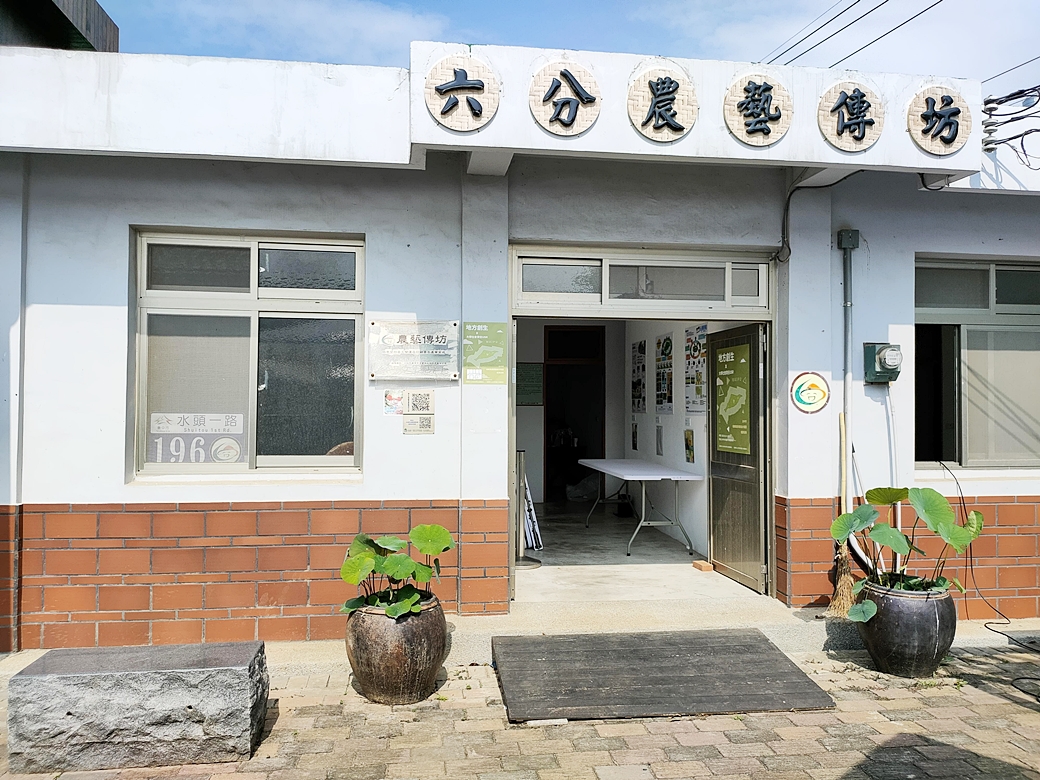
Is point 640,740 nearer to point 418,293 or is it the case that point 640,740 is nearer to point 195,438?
point 418,293

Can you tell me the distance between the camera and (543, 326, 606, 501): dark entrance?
38.1ft

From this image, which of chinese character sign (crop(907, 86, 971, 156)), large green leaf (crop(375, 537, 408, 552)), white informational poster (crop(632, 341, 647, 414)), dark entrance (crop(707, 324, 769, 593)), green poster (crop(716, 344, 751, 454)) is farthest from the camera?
white informational poster (crop(632, 341, 647, 414))

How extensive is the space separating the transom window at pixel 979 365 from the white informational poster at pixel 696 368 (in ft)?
5.92

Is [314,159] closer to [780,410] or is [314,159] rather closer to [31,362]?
[31,362]

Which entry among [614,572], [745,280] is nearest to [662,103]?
[745,280]

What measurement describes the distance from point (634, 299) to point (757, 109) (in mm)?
1460

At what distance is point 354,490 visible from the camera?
5.05 meters

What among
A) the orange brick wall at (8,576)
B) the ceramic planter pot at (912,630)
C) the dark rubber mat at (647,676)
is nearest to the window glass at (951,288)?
the ceramic planter pot at (912,630)

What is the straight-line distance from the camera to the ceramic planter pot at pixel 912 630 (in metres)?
4.63

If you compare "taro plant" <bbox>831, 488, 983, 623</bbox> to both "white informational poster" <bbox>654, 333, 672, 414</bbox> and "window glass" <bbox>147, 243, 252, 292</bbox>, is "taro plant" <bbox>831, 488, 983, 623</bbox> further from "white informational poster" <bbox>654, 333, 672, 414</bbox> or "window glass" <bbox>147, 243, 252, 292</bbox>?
"window glass" <bbox>147, 243, 252, 292</bbox>

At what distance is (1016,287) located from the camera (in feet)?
20.0

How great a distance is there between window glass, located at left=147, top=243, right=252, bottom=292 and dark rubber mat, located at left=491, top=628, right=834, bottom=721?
2.88m

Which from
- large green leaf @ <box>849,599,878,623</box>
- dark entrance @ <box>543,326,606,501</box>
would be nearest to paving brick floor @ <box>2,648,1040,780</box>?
large green leaf @ <box>849,599,878,623</box>

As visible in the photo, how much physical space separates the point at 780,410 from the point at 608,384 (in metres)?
5.81
